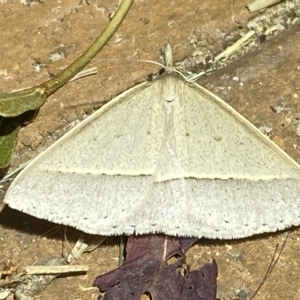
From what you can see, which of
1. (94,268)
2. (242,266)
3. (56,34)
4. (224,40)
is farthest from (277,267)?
(56,34)

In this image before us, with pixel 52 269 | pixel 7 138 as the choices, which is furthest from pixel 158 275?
pixel 7 138

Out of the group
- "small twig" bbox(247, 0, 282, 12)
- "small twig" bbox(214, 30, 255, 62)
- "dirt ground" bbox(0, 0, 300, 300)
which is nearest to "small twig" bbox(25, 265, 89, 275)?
"dirt ground" bbox(0, 0, 300, 300)

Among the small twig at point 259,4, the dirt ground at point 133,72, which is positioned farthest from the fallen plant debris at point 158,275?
the small twig at point 259,4

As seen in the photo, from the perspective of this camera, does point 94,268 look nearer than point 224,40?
Yes

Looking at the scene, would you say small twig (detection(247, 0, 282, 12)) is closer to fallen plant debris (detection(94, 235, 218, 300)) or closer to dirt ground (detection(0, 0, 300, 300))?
dirt ground (detection(0, 0, 300, 300))

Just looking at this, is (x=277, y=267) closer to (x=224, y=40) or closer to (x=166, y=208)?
(x=166, y=208)

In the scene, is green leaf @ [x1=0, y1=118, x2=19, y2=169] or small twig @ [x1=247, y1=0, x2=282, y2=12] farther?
small twig @ [x1=247, y1=0, x2=282, y2=12]

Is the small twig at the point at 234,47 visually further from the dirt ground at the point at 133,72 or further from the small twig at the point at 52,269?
the small twig at the point at 52,269
